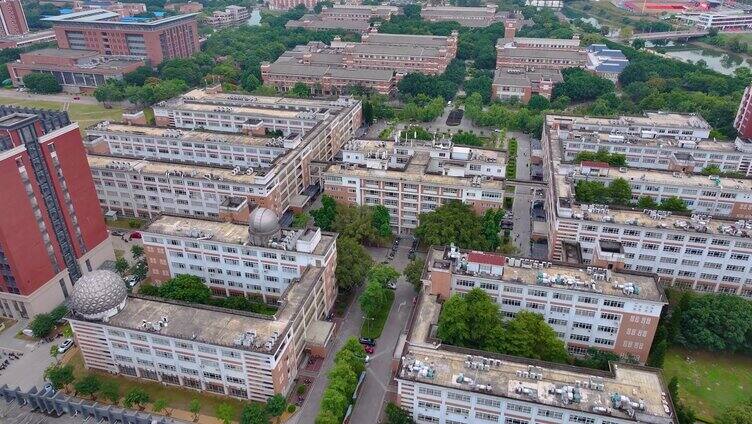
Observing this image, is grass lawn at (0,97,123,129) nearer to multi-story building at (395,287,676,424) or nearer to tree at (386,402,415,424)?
tree at (386,402,415,424)

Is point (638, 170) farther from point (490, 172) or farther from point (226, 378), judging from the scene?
point (226, 378)

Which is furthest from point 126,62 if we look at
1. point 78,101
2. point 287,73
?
point 287,73

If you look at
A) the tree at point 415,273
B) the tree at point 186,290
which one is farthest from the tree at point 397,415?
the tree at point 186,290

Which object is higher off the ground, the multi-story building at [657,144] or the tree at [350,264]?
the multi-story building at [657,144]

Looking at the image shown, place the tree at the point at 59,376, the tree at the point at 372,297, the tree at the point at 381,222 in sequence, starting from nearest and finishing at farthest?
the tree at the point at 59,376, the tree at the point at 372,297, the tree at the point at 381,222

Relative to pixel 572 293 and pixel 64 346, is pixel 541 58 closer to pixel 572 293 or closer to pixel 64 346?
pixel 572 293

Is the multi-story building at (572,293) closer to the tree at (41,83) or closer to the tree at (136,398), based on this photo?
the tree at (136,398)

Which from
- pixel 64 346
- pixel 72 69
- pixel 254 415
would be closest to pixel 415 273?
pixel 254 415
